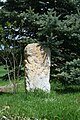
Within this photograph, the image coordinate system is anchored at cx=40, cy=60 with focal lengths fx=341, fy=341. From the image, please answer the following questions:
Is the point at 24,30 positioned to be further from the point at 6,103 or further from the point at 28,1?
the point at 6,103

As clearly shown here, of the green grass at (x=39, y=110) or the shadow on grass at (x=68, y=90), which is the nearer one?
the green grass at (x=39, y=110)

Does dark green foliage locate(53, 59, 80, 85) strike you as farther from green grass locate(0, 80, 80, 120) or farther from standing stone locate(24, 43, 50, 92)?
green grass locate(0, 80, 80, 120)

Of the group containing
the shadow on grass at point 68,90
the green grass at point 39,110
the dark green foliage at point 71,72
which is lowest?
the shadow on grass at point 68,90

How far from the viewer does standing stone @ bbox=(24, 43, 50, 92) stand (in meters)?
10.3

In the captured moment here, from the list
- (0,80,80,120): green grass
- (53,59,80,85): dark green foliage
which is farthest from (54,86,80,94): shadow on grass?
(0,80,80,120): green grass

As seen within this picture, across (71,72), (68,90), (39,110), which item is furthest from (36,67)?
(39,110)

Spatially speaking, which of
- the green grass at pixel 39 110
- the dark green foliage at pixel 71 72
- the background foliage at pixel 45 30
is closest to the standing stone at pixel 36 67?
the background foliage at pixel 45 30

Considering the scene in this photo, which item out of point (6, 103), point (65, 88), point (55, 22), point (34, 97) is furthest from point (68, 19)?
point (6, 103)

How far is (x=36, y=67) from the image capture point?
408 inches

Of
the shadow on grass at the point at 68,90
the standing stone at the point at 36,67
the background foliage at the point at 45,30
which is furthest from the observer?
the background foliage at the point at 45,30

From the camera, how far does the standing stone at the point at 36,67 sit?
33.7 feet

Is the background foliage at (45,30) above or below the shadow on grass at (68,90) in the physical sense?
above

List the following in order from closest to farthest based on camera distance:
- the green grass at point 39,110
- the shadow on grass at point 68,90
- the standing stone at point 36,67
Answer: the green grass at point 39,110 → the standing stone at point 36,67 → the shadow on grass at point 68,90

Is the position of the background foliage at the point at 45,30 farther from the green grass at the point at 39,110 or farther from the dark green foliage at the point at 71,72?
the green grass at the point at 39,110
